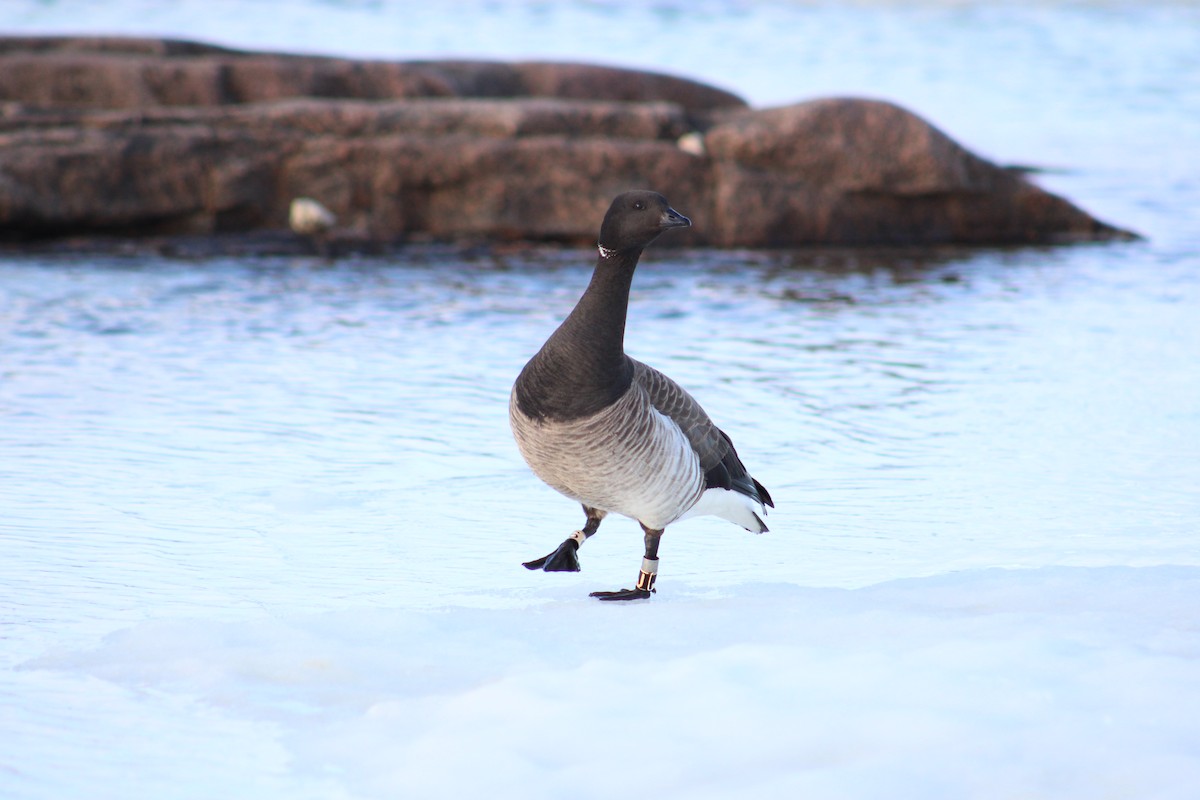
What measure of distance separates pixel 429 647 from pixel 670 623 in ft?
2.96

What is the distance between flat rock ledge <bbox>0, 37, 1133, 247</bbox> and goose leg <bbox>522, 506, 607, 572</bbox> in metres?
8.67

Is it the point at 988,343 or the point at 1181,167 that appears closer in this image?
the point at 988,343

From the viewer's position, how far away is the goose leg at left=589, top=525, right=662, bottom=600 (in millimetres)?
5402

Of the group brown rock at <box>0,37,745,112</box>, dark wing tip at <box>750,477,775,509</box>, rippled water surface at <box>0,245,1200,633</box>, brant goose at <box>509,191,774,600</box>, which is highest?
brown rock at <box>0,37,745,112</box>

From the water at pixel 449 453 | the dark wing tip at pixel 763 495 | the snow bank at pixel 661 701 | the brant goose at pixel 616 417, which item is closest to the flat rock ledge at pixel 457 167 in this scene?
the water at pixel 449 453

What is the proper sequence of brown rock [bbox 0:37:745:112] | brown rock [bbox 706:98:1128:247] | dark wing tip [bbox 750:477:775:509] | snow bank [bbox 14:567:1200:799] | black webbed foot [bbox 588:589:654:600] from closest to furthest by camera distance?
1. snow bank [bbox 14:567:1200:799]
2. black webbed foot [bbox 588:589:654:600]
3. dark wing tip [bbox 750:477:775:509]
4. brown rock [bbox 706:98:1128:247]
5. brown rock [bbox 0:37:745:112]

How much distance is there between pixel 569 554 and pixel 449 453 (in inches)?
80.6

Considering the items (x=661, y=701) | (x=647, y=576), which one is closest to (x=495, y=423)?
(x=647, y=576)

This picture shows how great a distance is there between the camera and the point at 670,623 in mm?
5094

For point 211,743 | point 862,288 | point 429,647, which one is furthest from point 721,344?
point 211,743

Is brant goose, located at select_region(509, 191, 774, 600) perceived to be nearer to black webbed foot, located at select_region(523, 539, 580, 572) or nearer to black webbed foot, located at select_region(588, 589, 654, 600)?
black webbed foot, located at select_region(588, 589, 654, 600)

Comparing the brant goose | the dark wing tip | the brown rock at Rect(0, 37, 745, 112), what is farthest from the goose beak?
the brown rock at Rect(0, 37, 745, 112)

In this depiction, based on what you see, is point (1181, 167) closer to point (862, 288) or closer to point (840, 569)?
point (862, 288)

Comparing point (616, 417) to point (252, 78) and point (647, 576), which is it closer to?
point (647, 576)
